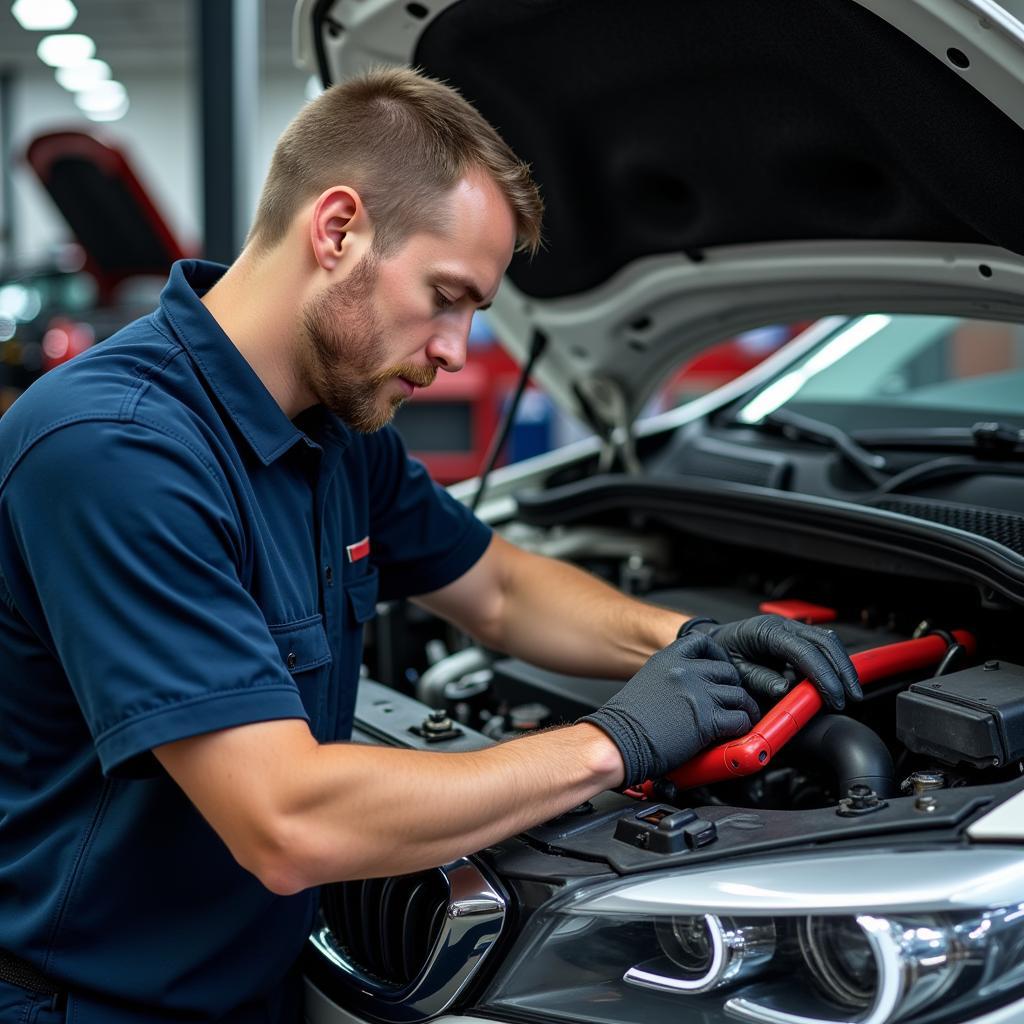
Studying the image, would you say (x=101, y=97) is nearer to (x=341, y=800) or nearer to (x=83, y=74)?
(x=83, y=74)

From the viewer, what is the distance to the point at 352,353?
121cm

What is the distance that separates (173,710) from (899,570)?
3.03ft

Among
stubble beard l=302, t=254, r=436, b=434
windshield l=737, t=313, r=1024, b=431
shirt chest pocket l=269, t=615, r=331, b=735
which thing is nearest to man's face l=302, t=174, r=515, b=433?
stubble beard l=302, t=254, r=436, b=434

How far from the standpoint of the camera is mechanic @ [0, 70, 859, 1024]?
0.96m

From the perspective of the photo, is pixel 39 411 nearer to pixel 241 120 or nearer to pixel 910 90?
pixel 910 90

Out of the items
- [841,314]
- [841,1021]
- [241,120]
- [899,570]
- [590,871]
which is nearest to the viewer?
[841,1021]

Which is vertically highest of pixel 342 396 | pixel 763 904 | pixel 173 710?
pixel 342 396

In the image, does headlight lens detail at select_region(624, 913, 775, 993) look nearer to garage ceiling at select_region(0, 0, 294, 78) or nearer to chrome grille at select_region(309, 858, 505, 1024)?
chrome grille at select_region(309, 858, 505, 1024)

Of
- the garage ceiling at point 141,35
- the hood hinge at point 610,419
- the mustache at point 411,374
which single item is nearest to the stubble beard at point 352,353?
the mustache at point 411,374

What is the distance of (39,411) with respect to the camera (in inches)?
41.8

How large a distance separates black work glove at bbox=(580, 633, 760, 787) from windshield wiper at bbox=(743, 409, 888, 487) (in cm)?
67

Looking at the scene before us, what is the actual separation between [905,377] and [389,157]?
1255mm

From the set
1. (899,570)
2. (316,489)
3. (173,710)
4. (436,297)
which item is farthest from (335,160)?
(899,570)

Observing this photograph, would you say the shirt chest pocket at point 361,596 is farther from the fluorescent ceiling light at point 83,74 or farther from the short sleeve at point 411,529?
the fluorescent ceiling light at point 83,74
